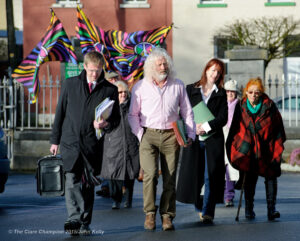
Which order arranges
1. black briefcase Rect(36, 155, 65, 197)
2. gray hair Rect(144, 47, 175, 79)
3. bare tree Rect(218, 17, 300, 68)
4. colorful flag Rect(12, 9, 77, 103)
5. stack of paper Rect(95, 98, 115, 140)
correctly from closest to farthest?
stack of paper Rect(95, 98, 115, 140)
black briefcase Rect(36, 155, 65, 197)
gray hair Rect(144, 47, 175, 79)
colorful flag Rect(12, 9, 77, 103)
bare tree Rect(218, 17, 300, 68)

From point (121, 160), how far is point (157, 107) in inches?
80.1

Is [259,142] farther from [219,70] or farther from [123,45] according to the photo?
[123,45]

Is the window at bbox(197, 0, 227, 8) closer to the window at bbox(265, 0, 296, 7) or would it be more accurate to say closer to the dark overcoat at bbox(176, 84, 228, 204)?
the window at bbox(265, 0, 296, 7)

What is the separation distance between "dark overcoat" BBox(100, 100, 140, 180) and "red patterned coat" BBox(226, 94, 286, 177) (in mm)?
1486

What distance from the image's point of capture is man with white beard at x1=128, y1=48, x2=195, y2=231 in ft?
25.7

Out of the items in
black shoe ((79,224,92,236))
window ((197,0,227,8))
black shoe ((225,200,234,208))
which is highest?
window ((197,0,227,8))

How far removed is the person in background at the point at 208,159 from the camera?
8.37m

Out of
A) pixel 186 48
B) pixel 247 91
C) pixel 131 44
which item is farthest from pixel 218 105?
pixel 186 48

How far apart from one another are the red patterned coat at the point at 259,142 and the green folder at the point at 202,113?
46cm

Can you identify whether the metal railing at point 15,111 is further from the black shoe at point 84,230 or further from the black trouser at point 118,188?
the black shoe at point 84,230

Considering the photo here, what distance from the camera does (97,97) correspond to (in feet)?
24.7

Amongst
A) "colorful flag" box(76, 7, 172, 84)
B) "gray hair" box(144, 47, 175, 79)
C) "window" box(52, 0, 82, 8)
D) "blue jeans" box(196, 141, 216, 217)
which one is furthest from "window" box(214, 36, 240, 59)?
"gray hair" box(144, 47, 175, 79)

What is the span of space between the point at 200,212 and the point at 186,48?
2057cm

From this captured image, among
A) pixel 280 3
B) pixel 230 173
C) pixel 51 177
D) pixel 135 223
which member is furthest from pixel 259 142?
pixel 280 3
